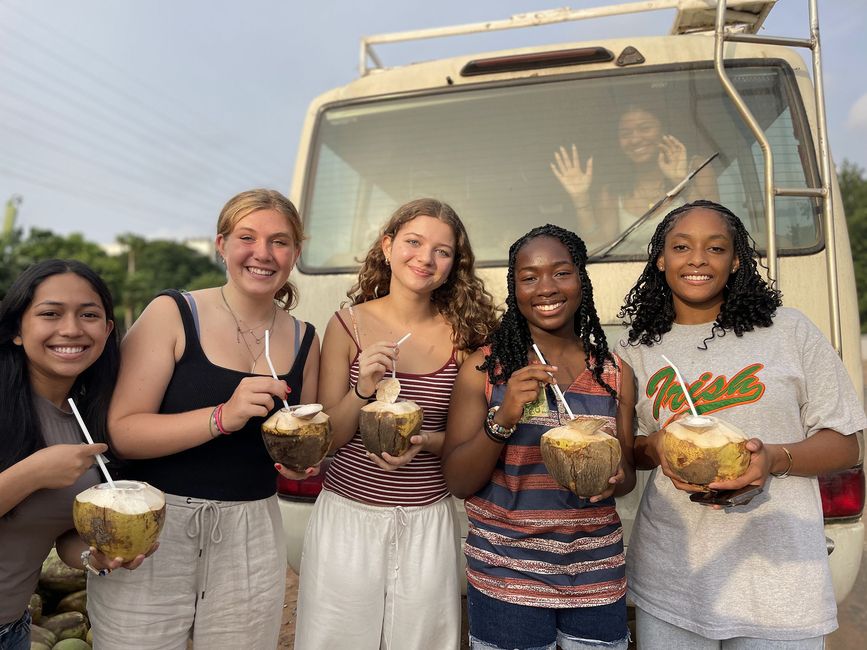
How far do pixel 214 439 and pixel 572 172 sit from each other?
2145 mm

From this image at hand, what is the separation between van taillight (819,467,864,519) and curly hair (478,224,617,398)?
3.63ft

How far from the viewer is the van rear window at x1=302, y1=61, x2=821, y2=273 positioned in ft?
10.5

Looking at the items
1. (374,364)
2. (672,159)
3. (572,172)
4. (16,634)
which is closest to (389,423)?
(374,364)

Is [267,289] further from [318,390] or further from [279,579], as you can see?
[279,579]

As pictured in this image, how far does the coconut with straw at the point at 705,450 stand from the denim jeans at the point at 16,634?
211 centimetres

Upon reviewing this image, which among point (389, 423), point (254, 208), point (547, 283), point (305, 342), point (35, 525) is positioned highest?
point (254, 208)

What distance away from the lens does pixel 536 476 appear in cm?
222

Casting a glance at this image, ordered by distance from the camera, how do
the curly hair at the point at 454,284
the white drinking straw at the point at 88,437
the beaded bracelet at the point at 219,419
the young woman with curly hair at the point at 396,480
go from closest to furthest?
the white drinking straw at the point at 88,437 → the beaded bracelet at the point at 219,419 → the young woman with curly hair at the point at 396,480 → the curly hair at the point at 454,284

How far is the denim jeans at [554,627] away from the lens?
2.12 meters

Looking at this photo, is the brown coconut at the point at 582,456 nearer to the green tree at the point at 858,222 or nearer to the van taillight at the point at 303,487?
the van taillight at the point at 303,487

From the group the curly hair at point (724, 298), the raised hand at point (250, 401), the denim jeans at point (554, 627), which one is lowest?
the denim jeans at point (554, 627)

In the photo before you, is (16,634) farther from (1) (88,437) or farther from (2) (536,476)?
(2) (536,476)

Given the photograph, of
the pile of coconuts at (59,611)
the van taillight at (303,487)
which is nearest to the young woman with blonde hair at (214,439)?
the van taillight at (303,487)

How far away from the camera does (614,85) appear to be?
11.0 feet
